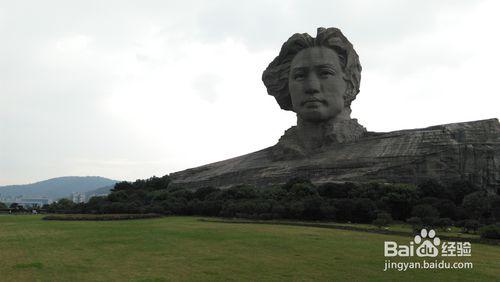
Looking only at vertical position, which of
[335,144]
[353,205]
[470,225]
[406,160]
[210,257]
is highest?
[335,144]

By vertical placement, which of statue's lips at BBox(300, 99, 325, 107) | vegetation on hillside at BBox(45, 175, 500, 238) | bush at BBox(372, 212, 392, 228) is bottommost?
bush at BBox(372, 212, 392, 228)

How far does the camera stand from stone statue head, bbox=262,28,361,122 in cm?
3312

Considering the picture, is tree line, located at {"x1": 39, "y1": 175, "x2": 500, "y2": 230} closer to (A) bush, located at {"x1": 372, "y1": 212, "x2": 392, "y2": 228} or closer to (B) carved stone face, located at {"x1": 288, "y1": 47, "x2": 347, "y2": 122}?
(A) bush, located at {"x1": 372, "y1": 212, "x2": 392, "y2": 228}

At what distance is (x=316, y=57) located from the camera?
3334cm

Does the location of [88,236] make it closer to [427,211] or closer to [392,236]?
[392,236]

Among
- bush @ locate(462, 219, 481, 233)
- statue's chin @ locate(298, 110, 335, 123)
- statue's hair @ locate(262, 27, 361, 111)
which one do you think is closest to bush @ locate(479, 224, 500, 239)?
bush @ locate(462, 219, 481, 233)

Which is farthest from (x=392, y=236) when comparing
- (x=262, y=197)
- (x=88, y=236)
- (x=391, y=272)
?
(x=262, y=197)

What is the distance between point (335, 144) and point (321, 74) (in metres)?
4.87

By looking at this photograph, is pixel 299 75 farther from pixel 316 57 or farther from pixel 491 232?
pixel 491 232

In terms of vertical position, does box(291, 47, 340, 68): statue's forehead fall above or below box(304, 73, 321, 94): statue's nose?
above

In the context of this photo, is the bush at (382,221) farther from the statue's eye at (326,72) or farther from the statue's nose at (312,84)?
the statue's eye at (326,72)

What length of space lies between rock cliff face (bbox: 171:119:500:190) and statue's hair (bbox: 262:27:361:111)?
429cm

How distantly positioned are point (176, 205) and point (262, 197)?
4757 mm

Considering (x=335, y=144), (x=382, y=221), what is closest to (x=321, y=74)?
(x=335, y=144)
